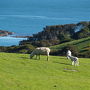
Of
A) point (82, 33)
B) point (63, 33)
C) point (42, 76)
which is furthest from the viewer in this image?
point (63, 33)

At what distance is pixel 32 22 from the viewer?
554 ft

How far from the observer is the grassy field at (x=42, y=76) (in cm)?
1736

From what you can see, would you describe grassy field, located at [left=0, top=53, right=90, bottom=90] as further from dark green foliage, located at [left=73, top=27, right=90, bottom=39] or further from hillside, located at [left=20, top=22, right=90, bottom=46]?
hillside, located at [left=20, top=22, right=90, bottom=46]

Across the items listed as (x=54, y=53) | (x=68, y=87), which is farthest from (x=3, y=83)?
(x=54, y=53)

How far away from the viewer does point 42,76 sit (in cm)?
2048

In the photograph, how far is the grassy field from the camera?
17.4 meters

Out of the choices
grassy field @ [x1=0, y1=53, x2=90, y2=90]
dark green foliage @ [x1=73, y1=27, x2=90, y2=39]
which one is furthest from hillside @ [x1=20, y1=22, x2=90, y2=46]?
grassy field @ [x1=0, y1=53, x2=90, y2=90]

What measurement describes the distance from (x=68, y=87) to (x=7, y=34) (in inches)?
3857

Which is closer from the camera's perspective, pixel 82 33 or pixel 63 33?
pixel 82 33

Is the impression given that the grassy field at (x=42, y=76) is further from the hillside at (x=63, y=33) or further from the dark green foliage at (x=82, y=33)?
the hillside at (x=63, y=33)

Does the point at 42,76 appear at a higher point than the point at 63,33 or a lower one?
lower

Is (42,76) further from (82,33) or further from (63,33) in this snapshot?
(63,33)

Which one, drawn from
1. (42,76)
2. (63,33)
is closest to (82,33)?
(63,33)

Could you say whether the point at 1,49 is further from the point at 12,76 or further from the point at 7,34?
the point at 7,34
